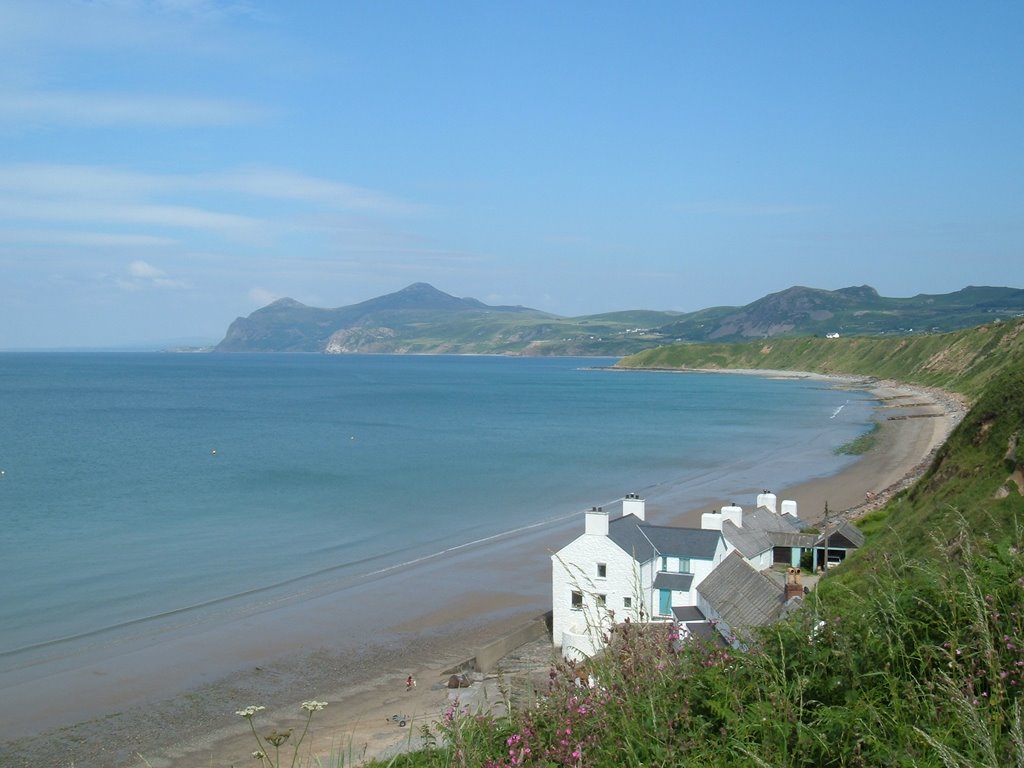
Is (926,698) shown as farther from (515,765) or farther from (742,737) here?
(515,765)

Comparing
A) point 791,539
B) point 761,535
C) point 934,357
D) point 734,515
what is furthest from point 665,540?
point 934,357

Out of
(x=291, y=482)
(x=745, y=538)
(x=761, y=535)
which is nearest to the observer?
(x=745, y=538)

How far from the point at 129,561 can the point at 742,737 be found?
3482cm

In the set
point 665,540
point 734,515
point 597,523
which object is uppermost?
point 597,523

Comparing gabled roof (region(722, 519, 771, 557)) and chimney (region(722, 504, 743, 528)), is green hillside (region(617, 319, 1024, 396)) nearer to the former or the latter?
gabled roof (region(722, 519, 771, 557))

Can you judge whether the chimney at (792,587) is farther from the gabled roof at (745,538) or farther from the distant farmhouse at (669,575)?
the gabled roof at (745,538)

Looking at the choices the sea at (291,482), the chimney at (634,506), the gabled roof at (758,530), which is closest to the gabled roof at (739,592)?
the gabled roof at (758,530)

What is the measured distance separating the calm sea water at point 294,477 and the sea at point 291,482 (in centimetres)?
16

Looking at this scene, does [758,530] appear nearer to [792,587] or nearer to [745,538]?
[745,538]

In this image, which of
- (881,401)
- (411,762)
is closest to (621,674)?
(411,762)

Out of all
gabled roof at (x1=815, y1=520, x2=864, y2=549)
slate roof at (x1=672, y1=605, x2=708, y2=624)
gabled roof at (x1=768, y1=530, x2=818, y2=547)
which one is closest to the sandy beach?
slate roof at (x1=672, y1=605, x2=708, y2=624)

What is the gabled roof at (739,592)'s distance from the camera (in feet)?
63.0

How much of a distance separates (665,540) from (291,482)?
37.3 meters

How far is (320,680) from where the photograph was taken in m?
23.2
